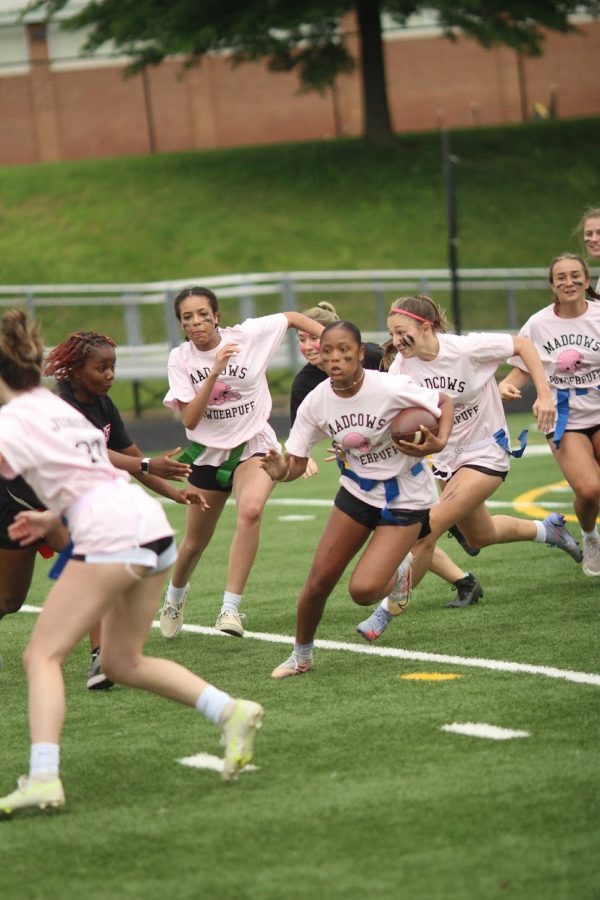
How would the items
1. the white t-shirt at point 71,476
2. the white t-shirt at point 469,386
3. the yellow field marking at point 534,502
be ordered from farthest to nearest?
1. the yellow field marking at point 534,502
2. the white t-shirt at point 469,386
3. the white t-shirt at point 71,476

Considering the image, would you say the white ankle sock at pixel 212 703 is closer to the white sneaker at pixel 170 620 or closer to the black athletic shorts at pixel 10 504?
the black athletic shorts at pixel 10 504

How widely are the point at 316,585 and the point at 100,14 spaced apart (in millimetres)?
30777

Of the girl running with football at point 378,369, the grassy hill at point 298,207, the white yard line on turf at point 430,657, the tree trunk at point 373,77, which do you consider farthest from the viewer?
the tree trunk at point 373,77

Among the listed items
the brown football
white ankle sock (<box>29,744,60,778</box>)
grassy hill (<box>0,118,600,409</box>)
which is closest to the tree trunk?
grassy hill (<box>0,118,600,409</box>)

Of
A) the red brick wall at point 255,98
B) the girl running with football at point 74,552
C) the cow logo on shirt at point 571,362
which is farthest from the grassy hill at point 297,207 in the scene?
the girl running with football at point 74,552

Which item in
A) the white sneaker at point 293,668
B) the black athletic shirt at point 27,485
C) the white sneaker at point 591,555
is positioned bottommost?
the white sneaker at point 591,555

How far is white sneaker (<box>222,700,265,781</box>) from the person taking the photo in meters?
5.48

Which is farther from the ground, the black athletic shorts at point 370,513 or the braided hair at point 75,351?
the braided hair at point 75,351

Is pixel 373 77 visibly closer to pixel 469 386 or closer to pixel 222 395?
pixel 222 395

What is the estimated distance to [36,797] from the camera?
5.27 m

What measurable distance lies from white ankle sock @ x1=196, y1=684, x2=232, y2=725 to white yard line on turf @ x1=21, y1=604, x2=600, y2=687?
1.98m

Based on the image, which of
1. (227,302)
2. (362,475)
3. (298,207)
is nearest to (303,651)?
(362,475)

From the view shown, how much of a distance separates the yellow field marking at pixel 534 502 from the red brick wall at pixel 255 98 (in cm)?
3090

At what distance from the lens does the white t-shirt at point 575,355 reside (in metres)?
9.34
